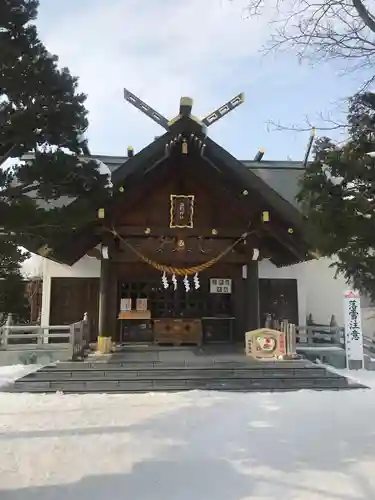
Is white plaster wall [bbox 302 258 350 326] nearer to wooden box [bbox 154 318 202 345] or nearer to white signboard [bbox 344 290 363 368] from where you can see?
white signboard [bbox 344 290 363 368]

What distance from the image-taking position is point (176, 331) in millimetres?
11758

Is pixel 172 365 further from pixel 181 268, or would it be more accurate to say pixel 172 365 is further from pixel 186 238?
pixel 186 238

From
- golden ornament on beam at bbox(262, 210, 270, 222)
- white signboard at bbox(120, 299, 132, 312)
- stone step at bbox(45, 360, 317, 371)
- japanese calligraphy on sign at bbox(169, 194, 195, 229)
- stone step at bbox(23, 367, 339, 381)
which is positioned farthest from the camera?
white signboard at bbox(120, 299, 132, 312)

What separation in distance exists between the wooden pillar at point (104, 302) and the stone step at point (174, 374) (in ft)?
6.20

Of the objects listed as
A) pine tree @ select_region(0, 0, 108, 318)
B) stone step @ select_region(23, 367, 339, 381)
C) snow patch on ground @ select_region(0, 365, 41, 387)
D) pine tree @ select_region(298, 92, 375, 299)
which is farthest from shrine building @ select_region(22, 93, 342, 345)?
pine tree @ select_region(298, 92, 375, 299)

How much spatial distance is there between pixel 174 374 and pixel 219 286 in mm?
4412

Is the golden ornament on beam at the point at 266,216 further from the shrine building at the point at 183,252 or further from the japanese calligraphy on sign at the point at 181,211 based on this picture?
the japanese calligraphy on sign at the point at 181,211

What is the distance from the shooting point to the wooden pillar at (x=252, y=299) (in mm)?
11062

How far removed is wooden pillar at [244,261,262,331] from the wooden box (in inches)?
55.4

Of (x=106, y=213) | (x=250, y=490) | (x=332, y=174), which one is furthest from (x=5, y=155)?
(x=106, y=213)

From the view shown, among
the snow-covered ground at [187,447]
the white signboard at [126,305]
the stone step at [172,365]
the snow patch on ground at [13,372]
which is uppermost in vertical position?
the white signboard at [126,305]

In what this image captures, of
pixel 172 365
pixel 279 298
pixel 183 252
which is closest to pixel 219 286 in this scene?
pixel 183 252

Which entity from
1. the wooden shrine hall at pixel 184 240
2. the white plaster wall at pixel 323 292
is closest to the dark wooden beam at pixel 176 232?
the wooden shrine hall at pixel 184 240

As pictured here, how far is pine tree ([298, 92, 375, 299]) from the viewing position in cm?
369
